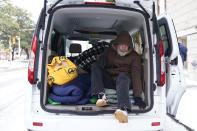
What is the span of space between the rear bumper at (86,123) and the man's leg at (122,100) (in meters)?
0.08

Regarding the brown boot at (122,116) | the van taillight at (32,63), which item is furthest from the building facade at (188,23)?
the van taillight at (32,63)

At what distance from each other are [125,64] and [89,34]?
234 cm

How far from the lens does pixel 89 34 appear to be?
4934 millimetres

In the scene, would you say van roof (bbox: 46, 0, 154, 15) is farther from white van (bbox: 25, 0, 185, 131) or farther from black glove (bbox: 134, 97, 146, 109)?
black glove (bbox: 134, 97, 146, 109)

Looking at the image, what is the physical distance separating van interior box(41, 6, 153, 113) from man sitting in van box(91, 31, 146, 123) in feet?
0.36

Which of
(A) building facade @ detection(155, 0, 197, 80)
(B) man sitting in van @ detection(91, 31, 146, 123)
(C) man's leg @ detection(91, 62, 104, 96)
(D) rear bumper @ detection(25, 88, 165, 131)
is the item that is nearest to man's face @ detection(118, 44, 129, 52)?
(B) man sitting in van @ detection(91, 31, 146, 123)

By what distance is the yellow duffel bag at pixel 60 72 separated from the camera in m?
2.56

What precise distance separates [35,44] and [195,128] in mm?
3014

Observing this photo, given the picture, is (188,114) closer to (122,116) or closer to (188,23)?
(122,116)

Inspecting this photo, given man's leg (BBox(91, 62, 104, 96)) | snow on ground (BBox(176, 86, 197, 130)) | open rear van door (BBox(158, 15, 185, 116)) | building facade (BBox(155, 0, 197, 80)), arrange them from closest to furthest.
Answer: man's leg (BBox(91, 62, 104, 96)) → open rear van door (BBox(158, 15, 185, 116)) → snow on ground (BBox(176, 86, 197, 130)) → building facade (BBox(155, 0, 197, 80))

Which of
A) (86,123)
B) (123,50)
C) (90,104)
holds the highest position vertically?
(123,50)

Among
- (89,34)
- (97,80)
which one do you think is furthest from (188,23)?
(97,80)

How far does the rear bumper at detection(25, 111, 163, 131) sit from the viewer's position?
2139mm

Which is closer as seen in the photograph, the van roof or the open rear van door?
the van roof
